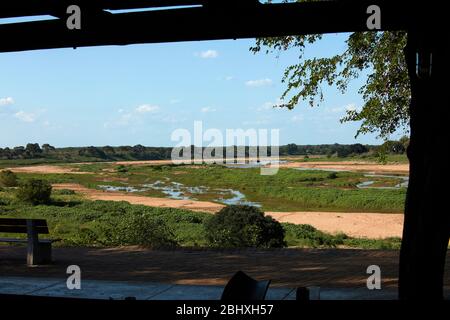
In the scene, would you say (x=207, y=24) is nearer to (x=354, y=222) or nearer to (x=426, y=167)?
(x=426, y=167)

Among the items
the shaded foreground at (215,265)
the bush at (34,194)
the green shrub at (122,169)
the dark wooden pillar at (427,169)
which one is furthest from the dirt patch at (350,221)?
the green shrub at (122,169)

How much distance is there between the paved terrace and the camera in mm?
7824

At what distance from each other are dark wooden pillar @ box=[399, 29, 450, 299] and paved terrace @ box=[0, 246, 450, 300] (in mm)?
2394

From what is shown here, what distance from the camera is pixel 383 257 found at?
13031mm

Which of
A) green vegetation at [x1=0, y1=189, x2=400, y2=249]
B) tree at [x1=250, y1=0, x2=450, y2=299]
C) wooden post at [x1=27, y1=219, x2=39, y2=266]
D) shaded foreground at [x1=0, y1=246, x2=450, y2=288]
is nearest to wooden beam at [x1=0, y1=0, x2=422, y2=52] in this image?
tree at [x1=250, y1=0, x2=450, y2=299]

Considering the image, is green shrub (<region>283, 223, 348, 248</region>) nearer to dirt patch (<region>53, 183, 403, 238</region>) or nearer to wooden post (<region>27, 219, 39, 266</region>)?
dirt patch (<region>53, 183, 403, 238</region>)

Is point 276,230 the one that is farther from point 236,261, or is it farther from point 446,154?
point 446,154

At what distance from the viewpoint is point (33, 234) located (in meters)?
11.3

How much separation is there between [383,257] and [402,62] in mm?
4277

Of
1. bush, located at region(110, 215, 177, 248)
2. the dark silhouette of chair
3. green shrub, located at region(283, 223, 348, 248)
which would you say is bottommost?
green shrub, located at region(283, 223, 348, 248)

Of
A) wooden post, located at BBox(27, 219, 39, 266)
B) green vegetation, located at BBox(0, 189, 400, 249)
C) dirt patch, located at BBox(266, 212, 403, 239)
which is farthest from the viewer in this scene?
dirt patch, located at BBox(266, 212, 403, 239)

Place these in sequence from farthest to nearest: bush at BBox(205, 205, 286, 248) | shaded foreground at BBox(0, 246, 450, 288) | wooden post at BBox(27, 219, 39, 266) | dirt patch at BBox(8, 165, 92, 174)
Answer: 1. dirt patch at BBox(8, 165, 92, 174)
2. bush at BBox(205, 205, 286, 248)
3. wooden post at BBox(27, 219, 39, 266)
4. shaded foreground at BBox(0, 246, 450, 288)

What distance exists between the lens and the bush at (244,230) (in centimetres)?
1820
